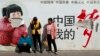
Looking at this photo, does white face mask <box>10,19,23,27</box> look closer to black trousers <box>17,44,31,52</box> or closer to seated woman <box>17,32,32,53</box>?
seated woman <box>17,32,32,53</box>

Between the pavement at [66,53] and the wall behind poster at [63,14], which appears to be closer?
the pavement at [66,53]

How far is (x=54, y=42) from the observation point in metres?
16.6

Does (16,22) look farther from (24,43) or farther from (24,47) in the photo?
(24,47)

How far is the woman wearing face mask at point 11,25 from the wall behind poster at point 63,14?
0.20 metres

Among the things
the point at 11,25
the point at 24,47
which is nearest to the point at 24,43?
the point at 24,47

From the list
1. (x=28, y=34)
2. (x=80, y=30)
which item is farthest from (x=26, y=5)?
(x=80, y=30)

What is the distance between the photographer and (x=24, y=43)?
651 inches

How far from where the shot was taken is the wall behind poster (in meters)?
16.6

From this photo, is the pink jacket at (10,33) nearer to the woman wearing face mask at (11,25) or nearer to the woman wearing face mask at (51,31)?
the woman wearing face mask at (11,25)

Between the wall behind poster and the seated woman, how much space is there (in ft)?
1.79

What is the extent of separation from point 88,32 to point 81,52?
86cm

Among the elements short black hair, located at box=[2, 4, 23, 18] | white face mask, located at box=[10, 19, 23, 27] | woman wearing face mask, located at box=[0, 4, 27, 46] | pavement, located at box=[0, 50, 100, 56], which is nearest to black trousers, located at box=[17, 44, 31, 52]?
pavement, located at box=[0, 50, 100, 56]

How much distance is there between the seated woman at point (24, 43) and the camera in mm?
16531

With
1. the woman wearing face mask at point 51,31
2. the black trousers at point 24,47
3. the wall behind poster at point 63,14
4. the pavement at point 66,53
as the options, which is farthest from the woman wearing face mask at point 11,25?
the woman wearing face mask at point 51,31
